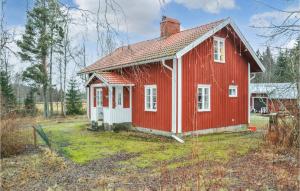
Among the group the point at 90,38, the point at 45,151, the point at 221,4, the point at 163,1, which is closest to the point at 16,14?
the point at 90,38

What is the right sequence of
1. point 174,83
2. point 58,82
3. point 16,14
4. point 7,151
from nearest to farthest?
point 16,14, point 7,151, point 174,83, point 58,82

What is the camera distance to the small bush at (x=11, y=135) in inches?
396

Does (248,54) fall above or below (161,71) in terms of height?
above

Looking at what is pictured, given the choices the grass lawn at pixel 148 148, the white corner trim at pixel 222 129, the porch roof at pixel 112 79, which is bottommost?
the grass lawn at pixel 148 148

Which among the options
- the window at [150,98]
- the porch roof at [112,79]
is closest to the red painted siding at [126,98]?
the porch roof at [112,79]

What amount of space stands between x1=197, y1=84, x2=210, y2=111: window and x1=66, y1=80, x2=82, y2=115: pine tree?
20741 mm

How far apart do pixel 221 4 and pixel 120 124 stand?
510 inches

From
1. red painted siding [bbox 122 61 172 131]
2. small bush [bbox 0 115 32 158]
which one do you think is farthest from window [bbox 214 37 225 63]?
small bush [bbox 0 115 32 158]

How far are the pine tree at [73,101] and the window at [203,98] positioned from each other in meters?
20.7

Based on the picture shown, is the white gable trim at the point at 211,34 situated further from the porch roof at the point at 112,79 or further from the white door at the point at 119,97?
the white door at the point at 119,97

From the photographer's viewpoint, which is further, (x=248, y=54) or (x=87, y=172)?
(x=248, y=54)

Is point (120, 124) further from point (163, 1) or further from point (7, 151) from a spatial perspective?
point (163, 1)

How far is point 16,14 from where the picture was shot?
12.6 feet

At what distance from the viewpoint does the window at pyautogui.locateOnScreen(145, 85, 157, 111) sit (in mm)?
14281
